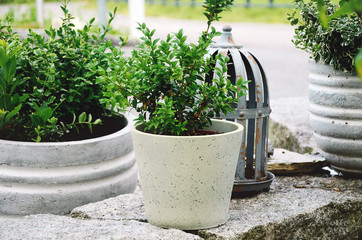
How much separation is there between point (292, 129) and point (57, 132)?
6.53 feet

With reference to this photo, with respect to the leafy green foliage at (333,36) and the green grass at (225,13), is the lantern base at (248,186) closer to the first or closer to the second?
the leafy green foliage at (333,36)

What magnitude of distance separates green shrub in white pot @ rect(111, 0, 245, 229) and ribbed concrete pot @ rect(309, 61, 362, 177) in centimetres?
75

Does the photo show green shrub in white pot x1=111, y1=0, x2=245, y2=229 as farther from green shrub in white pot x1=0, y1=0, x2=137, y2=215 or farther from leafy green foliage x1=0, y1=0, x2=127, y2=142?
leafy green foliage x1=0, y1=0, x2=127, y2=142

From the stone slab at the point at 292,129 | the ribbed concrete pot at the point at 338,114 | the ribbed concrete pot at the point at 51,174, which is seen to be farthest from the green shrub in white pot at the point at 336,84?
the ribbed concrete pot at the point at 51,174

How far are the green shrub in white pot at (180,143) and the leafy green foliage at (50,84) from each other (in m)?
0.23

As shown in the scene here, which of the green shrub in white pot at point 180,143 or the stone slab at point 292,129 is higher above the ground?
the green shrub in white pot at point 180,143

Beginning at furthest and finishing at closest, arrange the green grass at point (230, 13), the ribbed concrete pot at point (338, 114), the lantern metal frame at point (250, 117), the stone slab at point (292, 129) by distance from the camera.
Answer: the green grass at point (230, 13) → the stone slab at point (292, 129) → the ribbed concrete pot at point (338, 114) → the lantern metal frame at point (250, 117)

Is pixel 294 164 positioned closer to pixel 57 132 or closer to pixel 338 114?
pixel 338 114

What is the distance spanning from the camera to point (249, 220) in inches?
81.0

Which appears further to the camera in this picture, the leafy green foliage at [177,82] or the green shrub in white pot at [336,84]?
the green shrub in white pot at [336,84]

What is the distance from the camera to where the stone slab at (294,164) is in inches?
107

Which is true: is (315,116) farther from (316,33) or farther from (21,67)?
(21,67)

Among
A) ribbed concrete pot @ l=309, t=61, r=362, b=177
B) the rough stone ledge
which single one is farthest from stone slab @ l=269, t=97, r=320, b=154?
the rough stone ledge

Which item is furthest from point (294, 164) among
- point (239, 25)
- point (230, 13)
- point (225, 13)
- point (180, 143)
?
point (230, 13)
